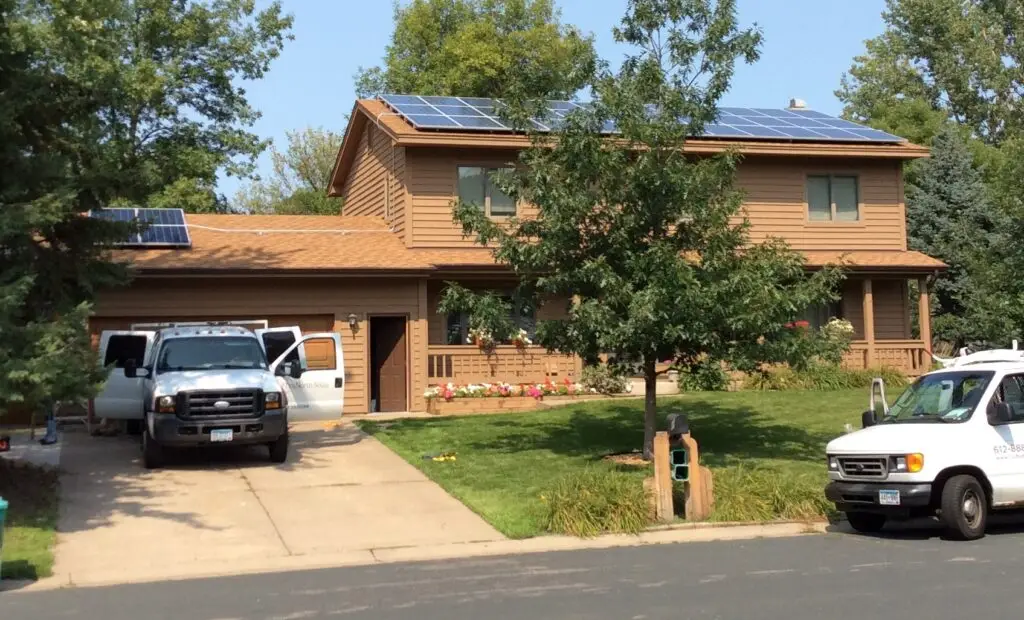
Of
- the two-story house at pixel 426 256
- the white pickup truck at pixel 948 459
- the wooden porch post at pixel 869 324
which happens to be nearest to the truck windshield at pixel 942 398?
the white pickup truck at pixel 948 459

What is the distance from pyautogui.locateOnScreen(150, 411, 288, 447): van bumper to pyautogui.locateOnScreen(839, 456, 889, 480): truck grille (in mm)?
7604

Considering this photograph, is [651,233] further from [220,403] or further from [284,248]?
[284,248]

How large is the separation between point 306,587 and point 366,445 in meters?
7.89

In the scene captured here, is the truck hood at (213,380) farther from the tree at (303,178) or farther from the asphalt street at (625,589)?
the tree at (303,178)

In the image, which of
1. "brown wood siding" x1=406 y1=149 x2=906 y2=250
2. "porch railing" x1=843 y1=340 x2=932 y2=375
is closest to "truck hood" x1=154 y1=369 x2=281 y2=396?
"brown wood siding" x1=406 y1=149 x2=906 y2=250

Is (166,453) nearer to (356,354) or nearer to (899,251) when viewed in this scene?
(356,354)

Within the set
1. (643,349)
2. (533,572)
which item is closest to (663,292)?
(643,349)

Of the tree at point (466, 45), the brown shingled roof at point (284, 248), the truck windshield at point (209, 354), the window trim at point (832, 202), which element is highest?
the tree at point (466, 45)

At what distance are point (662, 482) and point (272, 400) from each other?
5766 millimetres

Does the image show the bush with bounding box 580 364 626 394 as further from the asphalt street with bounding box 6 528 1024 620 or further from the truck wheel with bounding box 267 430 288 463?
the asphalt street with bounding box 6 528 1024 620

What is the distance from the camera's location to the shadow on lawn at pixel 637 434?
15883 millimetres

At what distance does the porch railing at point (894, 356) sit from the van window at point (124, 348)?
15.4 metres

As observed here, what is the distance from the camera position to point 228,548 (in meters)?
10.8

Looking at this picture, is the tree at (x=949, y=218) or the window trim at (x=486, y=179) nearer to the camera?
the window trim at (x=486, y=179)
